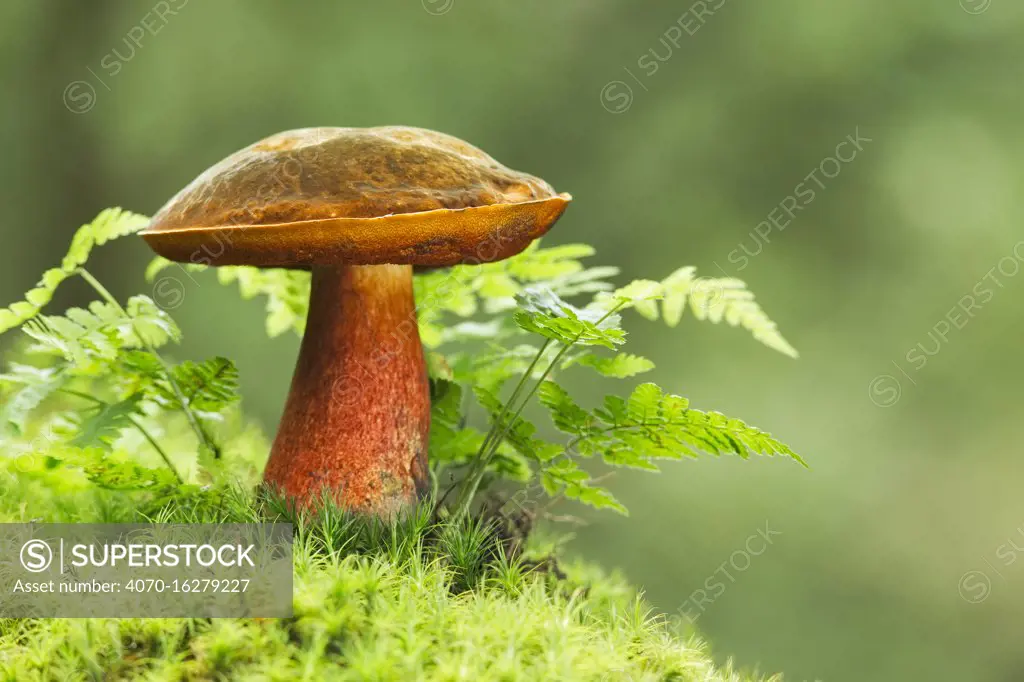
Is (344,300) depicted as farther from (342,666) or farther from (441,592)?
(342,666)

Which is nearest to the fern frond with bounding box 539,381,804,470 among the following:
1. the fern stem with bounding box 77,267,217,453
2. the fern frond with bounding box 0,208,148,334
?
the fern stem with bounding box 77,267,217,453

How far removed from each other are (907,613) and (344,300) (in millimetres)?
5164

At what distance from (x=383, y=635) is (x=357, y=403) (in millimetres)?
687

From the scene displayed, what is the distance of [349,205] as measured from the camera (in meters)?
1.44

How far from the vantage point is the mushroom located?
1.47m

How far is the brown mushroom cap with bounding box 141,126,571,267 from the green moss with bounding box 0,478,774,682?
600 mm

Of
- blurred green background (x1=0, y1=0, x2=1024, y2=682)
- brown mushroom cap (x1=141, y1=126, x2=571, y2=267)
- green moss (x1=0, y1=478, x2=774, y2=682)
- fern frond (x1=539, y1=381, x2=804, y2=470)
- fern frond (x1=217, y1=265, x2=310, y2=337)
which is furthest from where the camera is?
blurred green background (x1=0, y1=0, x2=1024, y2=682)

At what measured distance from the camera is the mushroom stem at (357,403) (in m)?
1.85

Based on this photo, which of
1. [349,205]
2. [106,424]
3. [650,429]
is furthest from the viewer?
[106,424]

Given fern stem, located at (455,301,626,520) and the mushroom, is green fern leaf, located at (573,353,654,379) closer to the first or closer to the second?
fern stem, located at (455,301,626,520)

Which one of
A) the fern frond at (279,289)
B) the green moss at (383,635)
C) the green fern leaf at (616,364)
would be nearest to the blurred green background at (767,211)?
the fern frond at (279,289)

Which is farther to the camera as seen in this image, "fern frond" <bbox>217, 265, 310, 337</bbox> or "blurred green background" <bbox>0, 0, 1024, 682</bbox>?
"blurred green background" <bbox>0, 0, 1024, 682</bbox>

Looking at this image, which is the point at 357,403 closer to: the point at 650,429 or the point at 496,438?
the point at 496,438

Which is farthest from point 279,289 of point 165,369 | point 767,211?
point 767,211
